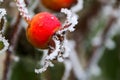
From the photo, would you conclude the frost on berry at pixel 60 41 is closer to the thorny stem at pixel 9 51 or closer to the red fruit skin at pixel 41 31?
the red fruit skin at pixel 41 31

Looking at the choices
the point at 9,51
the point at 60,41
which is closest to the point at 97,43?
the point at 9,51

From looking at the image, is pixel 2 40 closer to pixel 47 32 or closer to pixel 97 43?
pixel 47 32

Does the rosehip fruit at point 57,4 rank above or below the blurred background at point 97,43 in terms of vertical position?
below

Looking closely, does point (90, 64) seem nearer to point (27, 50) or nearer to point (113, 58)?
point (113, 58)

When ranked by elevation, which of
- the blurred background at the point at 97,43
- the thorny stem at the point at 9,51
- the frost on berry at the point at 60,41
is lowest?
the frost on berry at the point at 60,41

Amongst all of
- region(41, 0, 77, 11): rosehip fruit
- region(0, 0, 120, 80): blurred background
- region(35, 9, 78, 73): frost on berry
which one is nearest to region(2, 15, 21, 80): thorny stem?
region(41, 0, 77, 11): rosehip fruit

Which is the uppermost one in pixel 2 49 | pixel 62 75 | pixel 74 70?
pixel 74 70

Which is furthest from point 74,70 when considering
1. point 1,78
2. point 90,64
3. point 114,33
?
Answer: point 1,78

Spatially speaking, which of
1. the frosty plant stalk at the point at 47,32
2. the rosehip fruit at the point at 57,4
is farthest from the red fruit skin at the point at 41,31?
the rosehip fruit at the point at 57,4
